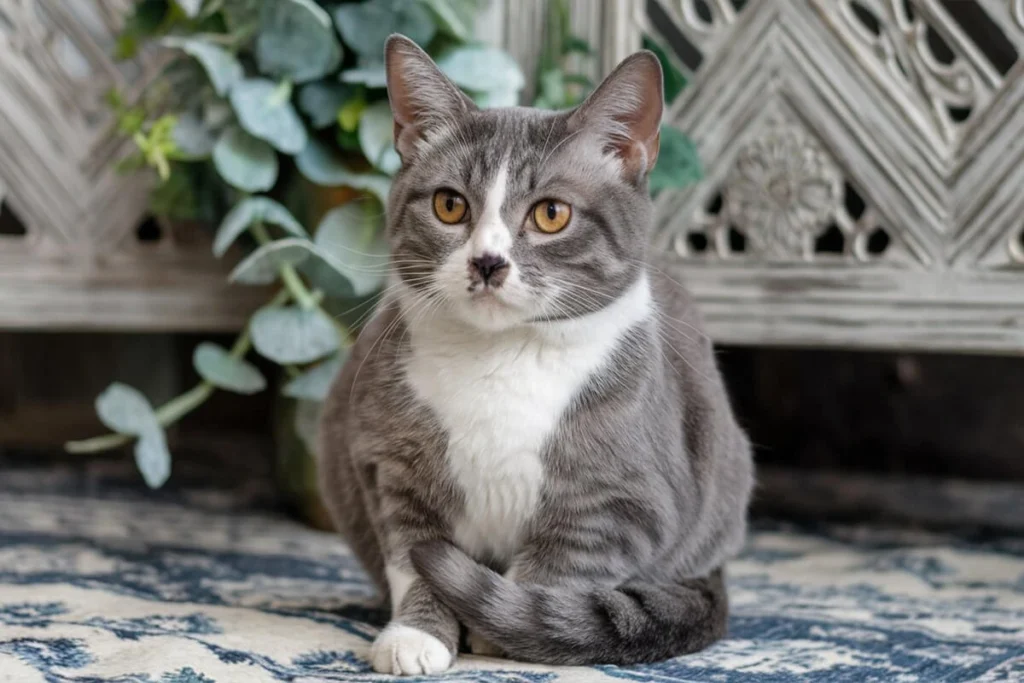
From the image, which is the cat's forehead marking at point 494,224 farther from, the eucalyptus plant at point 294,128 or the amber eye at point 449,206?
the eucalyptus plant at point 294,128

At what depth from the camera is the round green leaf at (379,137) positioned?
1.82m

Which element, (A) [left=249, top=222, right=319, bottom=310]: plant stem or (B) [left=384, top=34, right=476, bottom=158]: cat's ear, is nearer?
(B) [left=384, top=34, right=476, bottom=158]: cat's ear

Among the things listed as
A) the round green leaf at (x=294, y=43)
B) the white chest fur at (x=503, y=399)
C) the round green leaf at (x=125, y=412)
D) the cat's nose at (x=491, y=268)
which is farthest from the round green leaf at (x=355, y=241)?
the cat's nose at (x=491, y=268)

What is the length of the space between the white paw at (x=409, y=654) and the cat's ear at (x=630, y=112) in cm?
57

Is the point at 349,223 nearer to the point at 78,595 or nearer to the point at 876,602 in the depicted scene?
the point at 78,595

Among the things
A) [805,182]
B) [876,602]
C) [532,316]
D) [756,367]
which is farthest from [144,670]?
[756,367]

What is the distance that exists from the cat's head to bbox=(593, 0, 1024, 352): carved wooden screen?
57cm

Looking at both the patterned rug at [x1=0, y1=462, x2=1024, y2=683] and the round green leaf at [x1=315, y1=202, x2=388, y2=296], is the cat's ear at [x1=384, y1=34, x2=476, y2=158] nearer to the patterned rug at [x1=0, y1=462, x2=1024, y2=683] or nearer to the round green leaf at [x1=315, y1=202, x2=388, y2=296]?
the round green leaf at [x1=315, y1=202, x2=388, y2=296]

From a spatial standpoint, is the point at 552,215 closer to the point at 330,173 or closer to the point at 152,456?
the point at 330,173

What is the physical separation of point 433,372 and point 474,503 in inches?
6.2

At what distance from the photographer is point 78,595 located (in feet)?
4.89

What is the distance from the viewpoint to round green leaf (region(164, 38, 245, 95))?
1783mm

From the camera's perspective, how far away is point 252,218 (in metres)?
1.84

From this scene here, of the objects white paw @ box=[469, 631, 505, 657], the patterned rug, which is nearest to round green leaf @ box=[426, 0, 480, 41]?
the patterned rug
